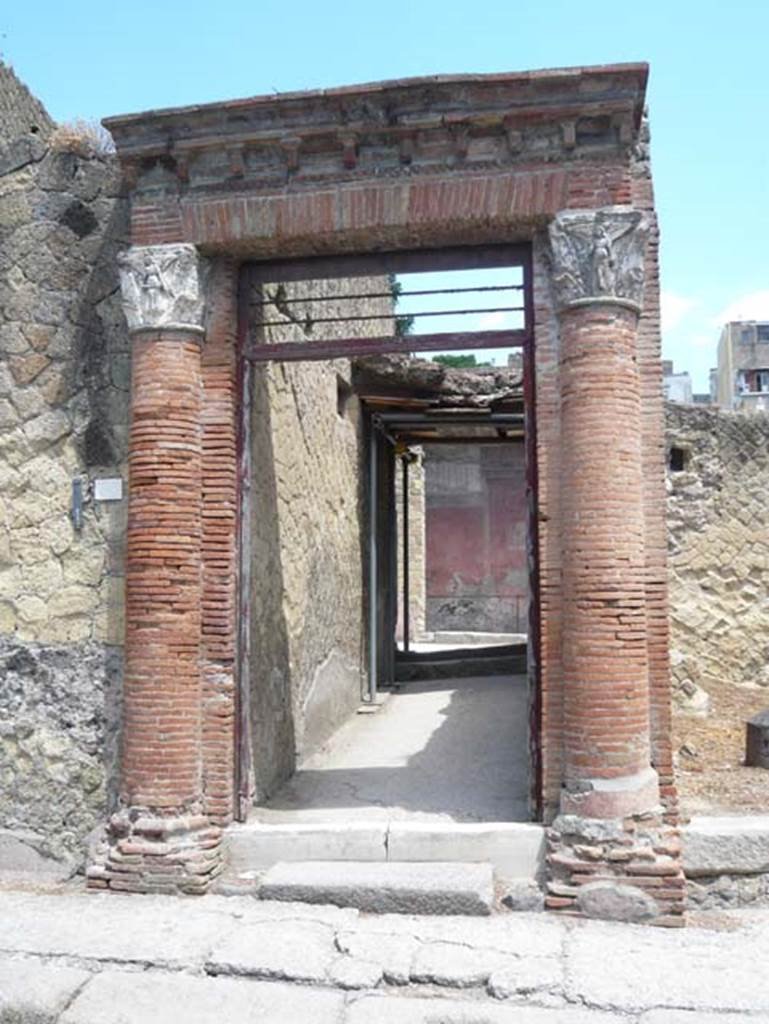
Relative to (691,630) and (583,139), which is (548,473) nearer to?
(583,139)

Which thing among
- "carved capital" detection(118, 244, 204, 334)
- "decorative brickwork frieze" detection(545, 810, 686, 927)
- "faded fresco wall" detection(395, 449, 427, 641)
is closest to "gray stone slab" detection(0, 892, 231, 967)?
"decorative brickwork frieze" detection(545, 810, 686, 927)

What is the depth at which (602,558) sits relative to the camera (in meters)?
4.71

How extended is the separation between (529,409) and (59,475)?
104 inches

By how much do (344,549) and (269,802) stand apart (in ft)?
11.7

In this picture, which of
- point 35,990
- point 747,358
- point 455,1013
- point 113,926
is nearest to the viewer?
point 455,1013

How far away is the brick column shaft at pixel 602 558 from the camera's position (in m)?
4.64

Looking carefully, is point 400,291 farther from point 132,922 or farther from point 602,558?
point 132,922

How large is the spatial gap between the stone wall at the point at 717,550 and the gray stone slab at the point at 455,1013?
5883mm

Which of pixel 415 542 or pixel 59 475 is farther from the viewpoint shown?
pixel 415 542

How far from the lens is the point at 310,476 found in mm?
7762

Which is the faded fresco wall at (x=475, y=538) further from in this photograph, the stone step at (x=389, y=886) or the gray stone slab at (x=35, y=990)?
the gray stone slab at (x=35, y=990)

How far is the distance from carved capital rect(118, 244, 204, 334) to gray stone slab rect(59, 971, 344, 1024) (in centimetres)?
317

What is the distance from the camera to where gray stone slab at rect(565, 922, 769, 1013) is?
3.64 m

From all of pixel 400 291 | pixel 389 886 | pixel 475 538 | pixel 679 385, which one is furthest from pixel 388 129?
pixel 679 385
